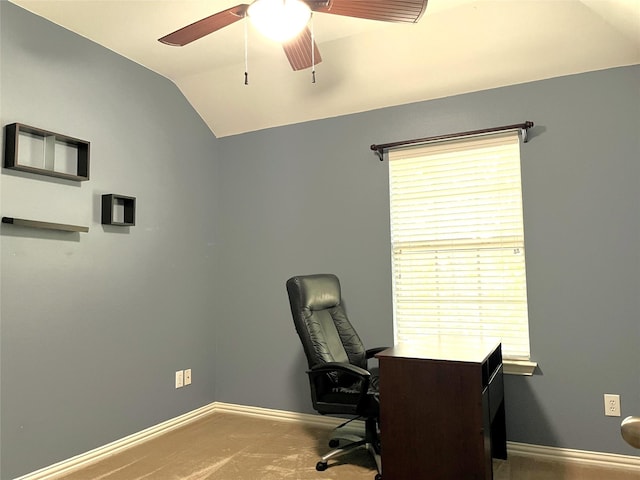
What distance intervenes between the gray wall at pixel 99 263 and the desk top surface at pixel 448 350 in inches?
72.1

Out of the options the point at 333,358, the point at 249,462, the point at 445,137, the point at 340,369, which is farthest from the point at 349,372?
the point at 445,137

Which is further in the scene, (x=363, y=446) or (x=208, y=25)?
(x=363, y=446)

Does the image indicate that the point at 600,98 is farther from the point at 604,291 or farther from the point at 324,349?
the point at 324,349

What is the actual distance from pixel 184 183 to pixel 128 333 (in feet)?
4.09

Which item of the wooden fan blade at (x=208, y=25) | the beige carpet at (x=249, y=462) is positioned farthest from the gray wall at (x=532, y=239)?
the wooden fan blade at (x=208, y=25)

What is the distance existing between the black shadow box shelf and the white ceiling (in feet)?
2.28

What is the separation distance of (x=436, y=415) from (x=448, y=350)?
372 millimetres

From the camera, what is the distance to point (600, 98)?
278 centimetres

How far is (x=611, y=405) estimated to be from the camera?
2672mm

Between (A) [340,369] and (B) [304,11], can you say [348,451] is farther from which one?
(B) [304,11]

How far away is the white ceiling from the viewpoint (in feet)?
8.45

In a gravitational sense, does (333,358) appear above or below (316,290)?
below

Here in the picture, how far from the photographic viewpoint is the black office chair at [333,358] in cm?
255

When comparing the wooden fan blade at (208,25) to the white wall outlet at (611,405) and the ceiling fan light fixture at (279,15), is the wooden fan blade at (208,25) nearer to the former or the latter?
the ceiling fan light fixture at (279,15)
